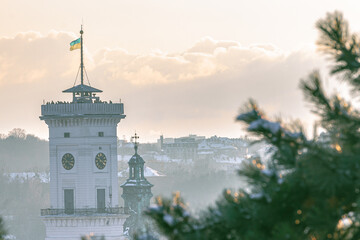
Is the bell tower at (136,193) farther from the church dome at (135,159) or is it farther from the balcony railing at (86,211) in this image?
the balcony railing at (86,211)

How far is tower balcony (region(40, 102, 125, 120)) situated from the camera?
92.6 m

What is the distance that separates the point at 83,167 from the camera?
91312mm

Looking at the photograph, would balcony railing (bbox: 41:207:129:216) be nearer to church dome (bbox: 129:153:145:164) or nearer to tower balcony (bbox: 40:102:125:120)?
church dome (bbox: 129:153:145:164)

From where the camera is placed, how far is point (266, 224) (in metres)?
16.6

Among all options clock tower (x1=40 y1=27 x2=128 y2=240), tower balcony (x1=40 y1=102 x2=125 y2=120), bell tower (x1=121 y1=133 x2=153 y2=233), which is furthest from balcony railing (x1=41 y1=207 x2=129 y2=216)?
tower balcony (x1=40 y1=102 x2=125 y2=120)

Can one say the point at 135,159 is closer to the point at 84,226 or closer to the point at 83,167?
the point at 83,167

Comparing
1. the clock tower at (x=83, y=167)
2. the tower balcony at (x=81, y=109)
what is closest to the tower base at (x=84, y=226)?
the clock tower at (x=83, y=167)

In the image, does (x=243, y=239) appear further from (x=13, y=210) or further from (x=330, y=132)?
(x=13, y=210)

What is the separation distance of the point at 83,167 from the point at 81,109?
435cm

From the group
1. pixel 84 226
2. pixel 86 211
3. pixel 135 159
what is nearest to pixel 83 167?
pixel 86 211

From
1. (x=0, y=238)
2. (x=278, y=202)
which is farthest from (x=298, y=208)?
(x=0, y=238)

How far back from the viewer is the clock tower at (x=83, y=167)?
290ft

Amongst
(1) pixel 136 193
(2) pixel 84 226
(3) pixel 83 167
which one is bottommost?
(2) pixel 84 226

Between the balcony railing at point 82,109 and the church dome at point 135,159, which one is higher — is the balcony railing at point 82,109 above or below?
above
